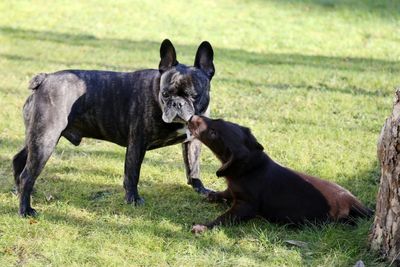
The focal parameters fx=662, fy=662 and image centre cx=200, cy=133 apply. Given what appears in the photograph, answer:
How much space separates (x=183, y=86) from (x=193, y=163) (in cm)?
110

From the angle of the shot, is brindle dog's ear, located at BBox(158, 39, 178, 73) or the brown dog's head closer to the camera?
the brown dog's head

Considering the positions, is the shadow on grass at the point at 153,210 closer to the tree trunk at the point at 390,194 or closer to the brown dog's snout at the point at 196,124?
the tree trunk at the point at 390,194

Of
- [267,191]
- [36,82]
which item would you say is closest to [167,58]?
[36,82]

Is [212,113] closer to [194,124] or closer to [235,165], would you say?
[194,124]

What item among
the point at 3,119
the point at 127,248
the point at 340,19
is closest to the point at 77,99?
the point at 127,248

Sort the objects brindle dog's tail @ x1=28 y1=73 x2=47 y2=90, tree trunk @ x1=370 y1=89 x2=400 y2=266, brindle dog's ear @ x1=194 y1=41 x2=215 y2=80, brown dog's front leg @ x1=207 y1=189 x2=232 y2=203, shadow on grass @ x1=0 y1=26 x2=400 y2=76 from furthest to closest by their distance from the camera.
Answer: shadow on grass @ x1=0 y1=26 x2=400 y2=76 < brindle dog's ear @ x1=194 y1=41 x2=215 y2=80 < brown dog's front leg @ x1=207 y1=189 x2=232 y2=203 < brindle dog's tail @ x1=28 y1=73 x2=47 y2=90 < tree trunk @ x1=370 y1=89 x2=400 y2=266

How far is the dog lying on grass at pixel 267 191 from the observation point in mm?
5820

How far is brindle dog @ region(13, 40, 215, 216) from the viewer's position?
6129 millimetres

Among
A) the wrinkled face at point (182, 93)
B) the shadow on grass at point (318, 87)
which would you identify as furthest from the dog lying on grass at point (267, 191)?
the shadow on grass at point (318, 87)

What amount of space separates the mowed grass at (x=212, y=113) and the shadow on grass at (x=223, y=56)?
5 cm

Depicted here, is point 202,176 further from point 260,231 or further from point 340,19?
point 340,19

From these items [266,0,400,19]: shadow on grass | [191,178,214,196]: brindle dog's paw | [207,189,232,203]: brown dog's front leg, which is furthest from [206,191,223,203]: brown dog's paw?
[266,0,400,19]: shadow on grass

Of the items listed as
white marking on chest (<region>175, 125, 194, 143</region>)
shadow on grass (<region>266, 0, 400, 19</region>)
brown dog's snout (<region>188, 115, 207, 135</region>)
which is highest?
shadow on grass (<region>266, 0, 400, 19</region>)

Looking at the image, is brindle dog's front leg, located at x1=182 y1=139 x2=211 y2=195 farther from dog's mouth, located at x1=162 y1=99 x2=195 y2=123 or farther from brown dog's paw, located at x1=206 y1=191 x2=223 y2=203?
dog's mouth, located at x1=162 y1=99 x2=195 y2=123
